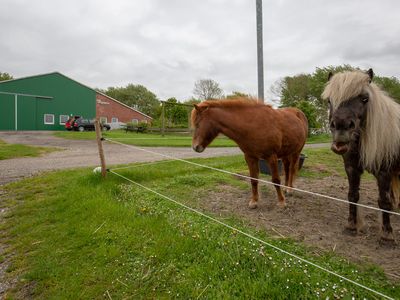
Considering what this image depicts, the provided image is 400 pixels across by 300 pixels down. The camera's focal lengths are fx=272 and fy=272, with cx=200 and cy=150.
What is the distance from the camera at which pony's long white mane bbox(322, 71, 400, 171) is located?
2.83 metres

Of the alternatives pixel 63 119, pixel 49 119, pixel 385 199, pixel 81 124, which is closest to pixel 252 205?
pixel 385 199

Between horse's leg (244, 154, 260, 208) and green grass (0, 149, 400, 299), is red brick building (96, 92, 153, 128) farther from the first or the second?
horse's leg (244, 154, 260, 208)

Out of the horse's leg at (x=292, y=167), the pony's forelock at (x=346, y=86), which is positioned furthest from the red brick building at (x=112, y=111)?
the pony's forelock at (x=346, y=86)

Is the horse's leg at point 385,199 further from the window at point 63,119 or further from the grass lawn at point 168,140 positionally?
the window at point 63,119

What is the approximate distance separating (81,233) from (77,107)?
3707cm

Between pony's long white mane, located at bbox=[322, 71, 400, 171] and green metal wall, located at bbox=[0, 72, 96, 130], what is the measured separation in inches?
1462

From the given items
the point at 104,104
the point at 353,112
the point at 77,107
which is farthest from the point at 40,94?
the point at 353,112

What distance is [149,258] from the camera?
3.03m

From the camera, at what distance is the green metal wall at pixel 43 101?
31.6m

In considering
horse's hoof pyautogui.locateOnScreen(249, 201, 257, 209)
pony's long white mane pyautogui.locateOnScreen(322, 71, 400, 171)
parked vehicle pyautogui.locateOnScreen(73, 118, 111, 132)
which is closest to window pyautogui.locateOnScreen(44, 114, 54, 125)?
parked vehicle pyautogui.locateOnScreen(73, 118, 111, 132)

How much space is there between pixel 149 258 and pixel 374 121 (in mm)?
2878

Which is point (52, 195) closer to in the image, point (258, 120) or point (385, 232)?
point (258, 120)

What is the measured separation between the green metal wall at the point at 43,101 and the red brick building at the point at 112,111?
4.02 feet

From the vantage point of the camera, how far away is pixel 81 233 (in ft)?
12.2
